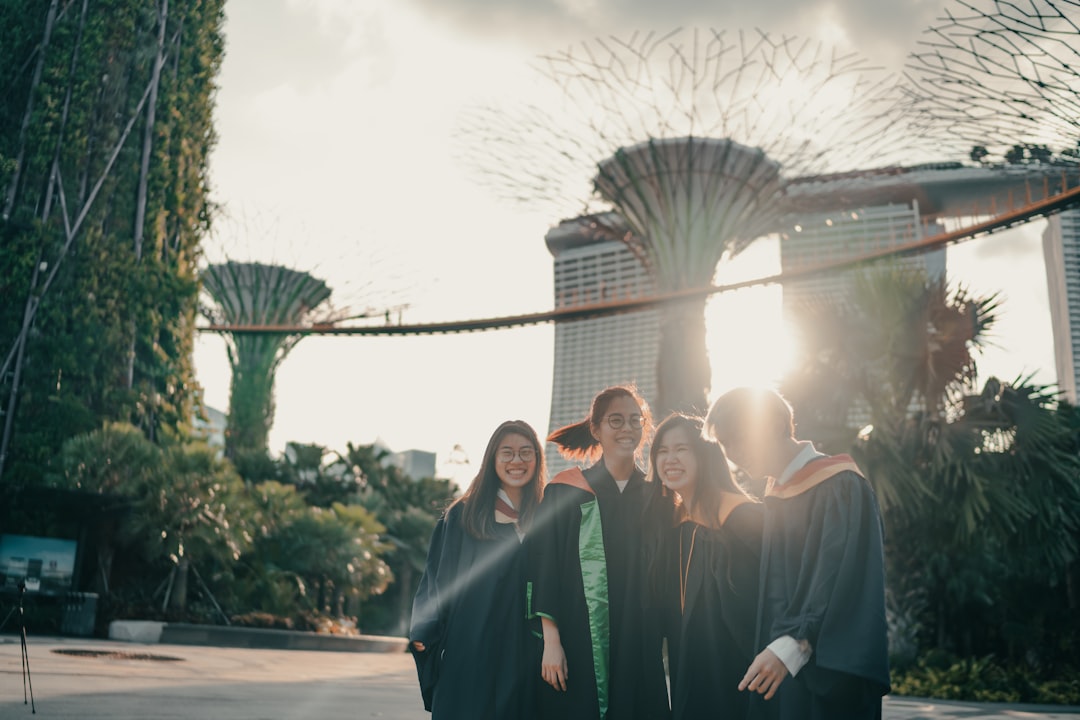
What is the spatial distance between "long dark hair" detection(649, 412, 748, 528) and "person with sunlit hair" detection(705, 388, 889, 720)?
0.22 metres

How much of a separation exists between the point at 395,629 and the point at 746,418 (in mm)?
36385

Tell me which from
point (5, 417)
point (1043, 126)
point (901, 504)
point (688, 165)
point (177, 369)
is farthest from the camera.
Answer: point (177, 369)

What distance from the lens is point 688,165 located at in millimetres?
19109

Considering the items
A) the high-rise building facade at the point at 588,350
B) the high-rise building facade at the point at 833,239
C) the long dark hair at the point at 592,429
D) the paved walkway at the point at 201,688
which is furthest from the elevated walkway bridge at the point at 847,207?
the high-rise building facade at the point at 588,350

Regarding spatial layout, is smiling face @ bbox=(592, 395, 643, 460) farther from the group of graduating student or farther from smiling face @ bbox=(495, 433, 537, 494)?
smiling face @ bbox=(495, 433, 537, 494)

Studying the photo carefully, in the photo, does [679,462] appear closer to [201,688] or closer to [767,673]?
[767,673]

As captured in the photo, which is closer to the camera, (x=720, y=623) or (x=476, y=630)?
(x=720, y=623)

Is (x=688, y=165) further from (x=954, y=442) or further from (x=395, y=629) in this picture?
(x=395, y=629)

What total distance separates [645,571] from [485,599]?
2.26 feet

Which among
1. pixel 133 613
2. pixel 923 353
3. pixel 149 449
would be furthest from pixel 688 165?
pixel 133 613

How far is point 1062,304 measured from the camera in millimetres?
60344

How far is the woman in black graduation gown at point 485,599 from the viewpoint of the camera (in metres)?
3.95

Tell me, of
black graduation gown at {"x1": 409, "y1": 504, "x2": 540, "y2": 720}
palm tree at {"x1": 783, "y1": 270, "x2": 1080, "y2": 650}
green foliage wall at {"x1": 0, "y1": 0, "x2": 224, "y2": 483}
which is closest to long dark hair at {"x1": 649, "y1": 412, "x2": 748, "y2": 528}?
black graduation gown at {"x1": 409, "y1": 504, "x2": 540, "y2": 720}

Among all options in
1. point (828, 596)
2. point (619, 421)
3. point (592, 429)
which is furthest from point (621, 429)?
point (828, 596)
